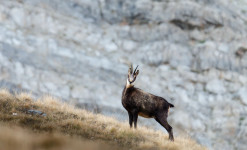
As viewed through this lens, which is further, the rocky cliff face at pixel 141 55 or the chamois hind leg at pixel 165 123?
the rocky cliff face at pixel 141 55

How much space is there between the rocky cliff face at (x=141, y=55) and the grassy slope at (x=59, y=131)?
26.6 meters

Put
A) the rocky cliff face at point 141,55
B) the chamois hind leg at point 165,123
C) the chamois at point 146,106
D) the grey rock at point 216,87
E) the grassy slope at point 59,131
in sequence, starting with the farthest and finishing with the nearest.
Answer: the grey rock at point 216,87 < the rocky cliff face at point 141,55 < the chamois at point 146,106 < the chamois hind leg at point 165,123 < the grassy slope at point 59,131

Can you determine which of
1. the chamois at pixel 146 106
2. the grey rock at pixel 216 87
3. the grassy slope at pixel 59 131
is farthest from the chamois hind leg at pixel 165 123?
the grey rock at pixel 216 87

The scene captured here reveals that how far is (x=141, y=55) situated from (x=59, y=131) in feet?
136

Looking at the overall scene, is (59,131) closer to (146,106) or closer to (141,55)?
(146,106)

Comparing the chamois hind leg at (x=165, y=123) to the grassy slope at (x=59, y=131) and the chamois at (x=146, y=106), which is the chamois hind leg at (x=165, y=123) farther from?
the grassy slope at (x=59, y=131)

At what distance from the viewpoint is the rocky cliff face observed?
41.9m

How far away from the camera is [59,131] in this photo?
8734 mm

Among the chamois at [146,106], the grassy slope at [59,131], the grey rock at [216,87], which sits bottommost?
the grassy slope at [59,131]

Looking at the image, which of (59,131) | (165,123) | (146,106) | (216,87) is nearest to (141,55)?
(216,87)

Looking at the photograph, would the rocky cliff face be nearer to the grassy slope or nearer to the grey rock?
the grey rock

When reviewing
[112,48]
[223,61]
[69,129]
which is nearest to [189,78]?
[223,61]

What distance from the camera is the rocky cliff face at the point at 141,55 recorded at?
41.9 metres

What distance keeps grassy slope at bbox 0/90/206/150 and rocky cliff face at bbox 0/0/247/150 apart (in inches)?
1045
